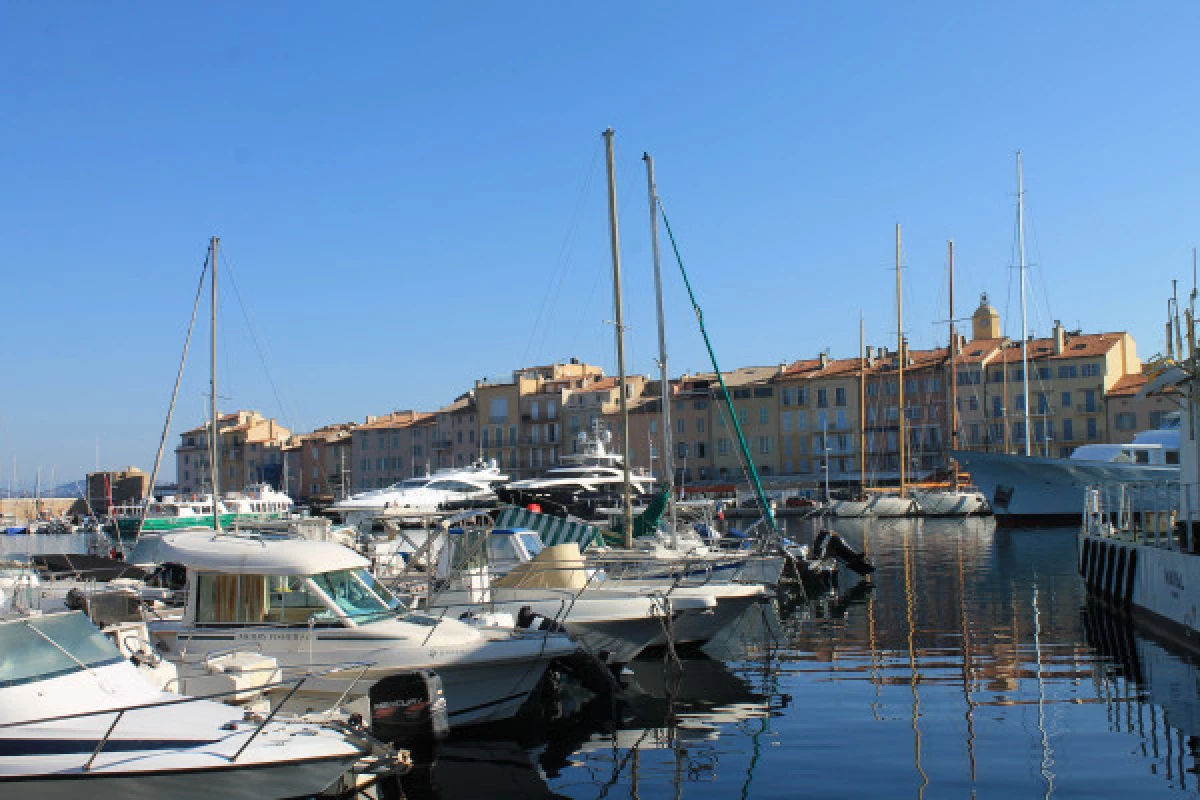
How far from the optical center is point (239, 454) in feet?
473

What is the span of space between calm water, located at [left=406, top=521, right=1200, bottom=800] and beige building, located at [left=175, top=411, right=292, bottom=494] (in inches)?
4789

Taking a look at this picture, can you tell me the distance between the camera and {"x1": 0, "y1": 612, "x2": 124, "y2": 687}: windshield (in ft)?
38.2

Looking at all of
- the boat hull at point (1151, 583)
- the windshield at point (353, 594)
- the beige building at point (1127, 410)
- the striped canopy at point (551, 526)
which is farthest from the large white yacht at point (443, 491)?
the windshield at point (353, 594)

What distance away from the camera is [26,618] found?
12.1 m

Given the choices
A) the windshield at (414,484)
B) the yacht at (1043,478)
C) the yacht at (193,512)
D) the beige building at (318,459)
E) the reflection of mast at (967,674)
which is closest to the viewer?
the reflection of mast at (967,674)

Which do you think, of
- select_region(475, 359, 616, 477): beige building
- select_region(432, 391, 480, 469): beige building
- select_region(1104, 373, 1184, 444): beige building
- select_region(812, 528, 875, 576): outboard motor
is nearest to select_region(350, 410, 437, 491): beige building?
select_region(432, 391, 480, 469): beige building

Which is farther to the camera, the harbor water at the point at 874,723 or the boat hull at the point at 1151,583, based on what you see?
the boat hull at the point at 1151,583

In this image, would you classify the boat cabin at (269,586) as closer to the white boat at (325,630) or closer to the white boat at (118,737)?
the white boat at (325,630)

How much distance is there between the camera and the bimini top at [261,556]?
16.1m

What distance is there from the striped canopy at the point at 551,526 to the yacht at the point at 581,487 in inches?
180

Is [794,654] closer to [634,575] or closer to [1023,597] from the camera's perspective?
[634,575]

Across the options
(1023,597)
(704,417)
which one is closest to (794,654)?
(1023,597)

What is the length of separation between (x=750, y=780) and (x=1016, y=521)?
60293 mm

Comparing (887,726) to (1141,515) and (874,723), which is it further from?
(1141,515)
